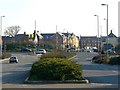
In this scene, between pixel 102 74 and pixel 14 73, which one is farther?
pixel 14 73

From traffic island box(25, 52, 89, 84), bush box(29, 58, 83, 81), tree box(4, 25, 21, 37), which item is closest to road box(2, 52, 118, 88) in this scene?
traffic island box(25, 52, 89, 84)

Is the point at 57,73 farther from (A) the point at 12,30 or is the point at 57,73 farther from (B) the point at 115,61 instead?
(A) the point at 12,30

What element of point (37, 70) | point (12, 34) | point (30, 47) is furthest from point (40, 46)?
point (37, 70)

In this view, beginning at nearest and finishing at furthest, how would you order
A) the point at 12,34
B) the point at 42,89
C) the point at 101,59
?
1. the point at 42,89
2. the point at 101,59
3. the point at 12,34

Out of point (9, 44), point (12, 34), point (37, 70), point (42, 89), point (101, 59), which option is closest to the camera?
point (42, 89)

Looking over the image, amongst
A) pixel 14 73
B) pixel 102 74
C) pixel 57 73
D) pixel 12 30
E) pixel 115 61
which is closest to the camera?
pixel 57 73

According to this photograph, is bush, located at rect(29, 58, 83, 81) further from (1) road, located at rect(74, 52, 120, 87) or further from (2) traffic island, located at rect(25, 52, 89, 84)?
(1) road, located at rect(74, 52, 120, 87)

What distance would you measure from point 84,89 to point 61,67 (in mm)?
4873

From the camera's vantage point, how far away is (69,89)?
20.5m

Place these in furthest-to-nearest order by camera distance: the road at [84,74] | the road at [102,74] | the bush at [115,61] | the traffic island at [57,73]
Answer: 1. the bush at [115,61]
2. the road at [102,74]
3. the traffic island at [57,73]
4. the road at [84,74]

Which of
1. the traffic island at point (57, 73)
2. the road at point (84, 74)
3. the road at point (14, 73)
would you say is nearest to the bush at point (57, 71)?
the traffic island at point (57, 73)

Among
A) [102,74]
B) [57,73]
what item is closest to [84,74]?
[102,74]

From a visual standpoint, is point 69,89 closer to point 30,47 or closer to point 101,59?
point 101,59

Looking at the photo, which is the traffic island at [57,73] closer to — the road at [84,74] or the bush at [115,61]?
the road at [84,74]
